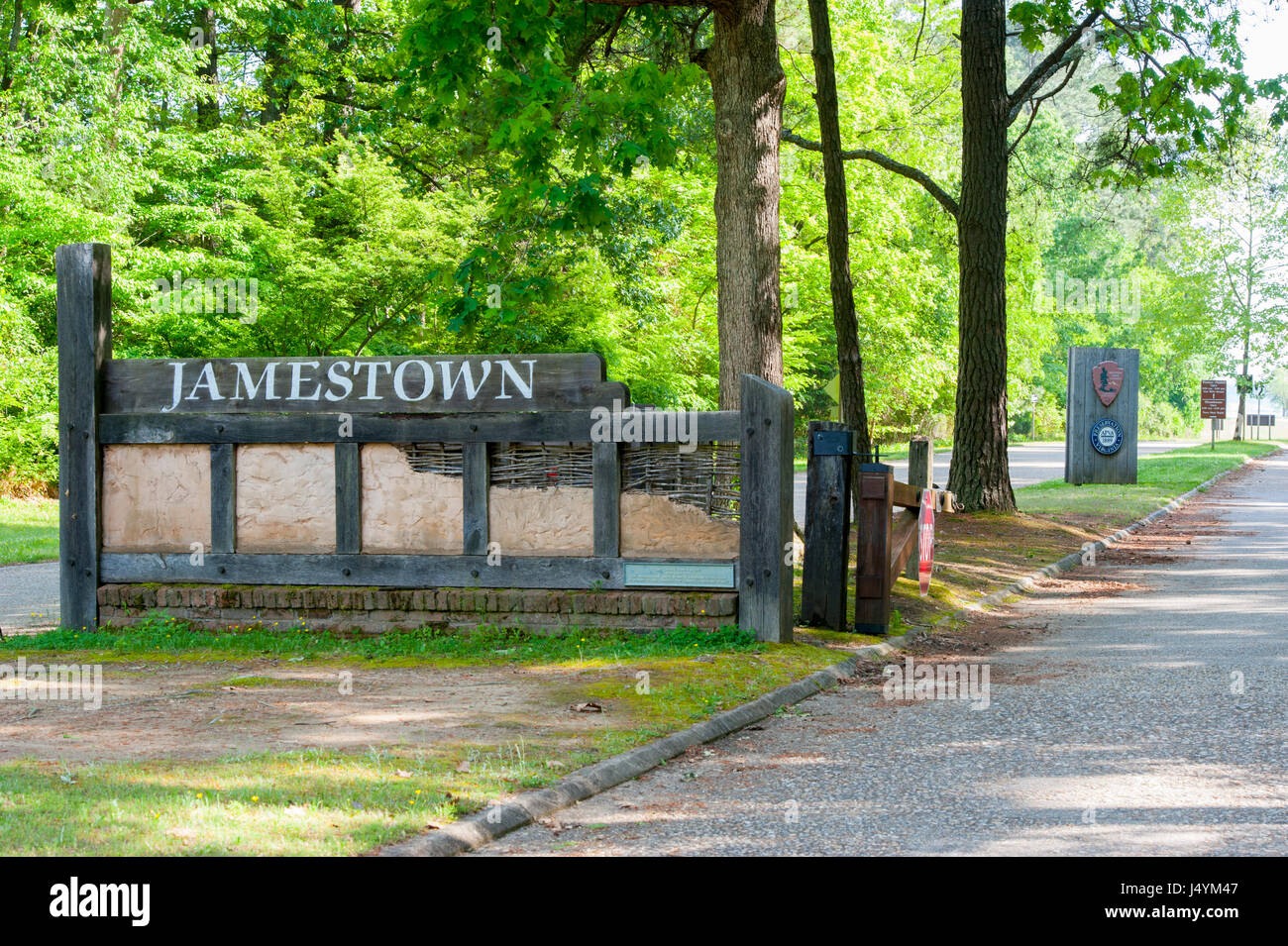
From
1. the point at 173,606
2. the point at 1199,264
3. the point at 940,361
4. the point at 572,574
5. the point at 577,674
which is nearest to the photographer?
the point at 577,674

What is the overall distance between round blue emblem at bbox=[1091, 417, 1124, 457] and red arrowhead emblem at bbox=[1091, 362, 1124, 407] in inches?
17.9

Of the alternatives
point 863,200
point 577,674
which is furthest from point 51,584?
point 863,200

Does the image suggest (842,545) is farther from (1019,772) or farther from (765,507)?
(1019,772)

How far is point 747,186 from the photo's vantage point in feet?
37.1

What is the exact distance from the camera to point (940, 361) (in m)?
45.4

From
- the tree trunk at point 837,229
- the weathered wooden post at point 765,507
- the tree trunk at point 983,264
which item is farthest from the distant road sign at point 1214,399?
the weathered wooden post at point 765,507

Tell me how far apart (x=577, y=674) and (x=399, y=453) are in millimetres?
2565

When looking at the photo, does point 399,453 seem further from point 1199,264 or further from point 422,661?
point 1199,264

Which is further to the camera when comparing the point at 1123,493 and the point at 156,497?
the point at 1123,493

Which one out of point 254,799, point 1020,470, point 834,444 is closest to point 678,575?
point 834,444

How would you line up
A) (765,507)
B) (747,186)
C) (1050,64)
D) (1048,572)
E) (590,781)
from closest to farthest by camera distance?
(590,781)
(765,507)
(747,186)
(1048,572)
(1050,64)

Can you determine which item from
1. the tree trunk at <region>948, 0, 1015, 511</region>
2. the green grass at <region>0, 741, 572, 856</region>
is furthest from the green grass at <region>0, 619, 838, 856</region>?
the tree trunk at <region>948, 0, 1015, 511</region>

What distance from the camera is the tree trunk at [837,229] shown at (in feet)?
51.9

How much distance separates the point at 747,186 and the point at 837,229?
5196 mm
